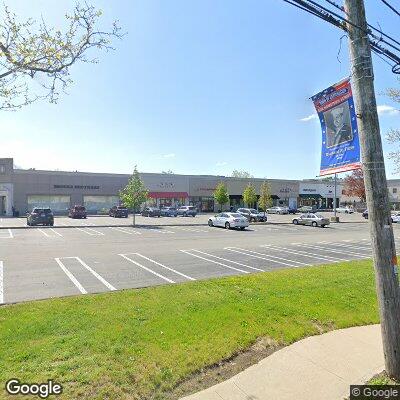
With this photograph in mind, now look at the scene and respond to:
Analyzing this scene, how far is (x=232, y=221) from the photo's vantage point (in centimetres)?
3080

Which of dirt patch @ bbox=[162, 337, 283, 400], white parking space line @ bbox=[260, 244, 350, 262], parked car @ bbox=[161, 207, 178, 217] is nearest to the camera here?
dirt patch @ bbox=[162, 337, 283, 400]

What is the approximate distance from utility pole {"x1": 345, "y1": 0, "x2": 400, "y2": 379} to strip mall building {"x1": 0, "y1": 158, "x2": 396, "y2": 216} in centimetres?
5151

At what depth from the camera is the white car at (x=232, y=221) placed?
3042 centimetres

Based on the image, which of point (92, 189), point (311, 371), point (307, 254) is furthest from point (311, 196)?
point (311, 371)

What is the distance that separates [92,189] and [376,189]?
5293 centimetres

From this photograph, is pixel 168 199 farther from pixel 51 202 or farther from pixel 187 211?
pixel 51 202

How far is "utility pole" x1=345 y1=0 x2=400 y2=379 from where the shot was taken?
4.59 meters

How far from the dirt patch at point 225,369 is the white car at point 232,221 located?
2450cm

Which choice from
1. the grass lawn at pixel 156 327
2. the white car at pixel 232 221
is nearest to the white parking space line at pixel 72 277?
the grass lawn at pixel 156 327

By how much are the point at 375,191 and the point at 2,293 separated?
862cm
